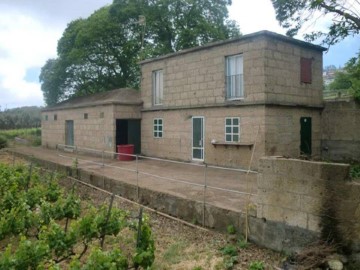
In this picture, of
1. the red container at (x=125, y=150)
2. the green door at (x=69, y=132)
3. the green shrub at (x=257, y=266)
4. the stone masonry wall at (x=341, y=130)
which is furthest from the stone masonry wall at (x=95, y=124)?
the green shrub at (x=257, y=266)

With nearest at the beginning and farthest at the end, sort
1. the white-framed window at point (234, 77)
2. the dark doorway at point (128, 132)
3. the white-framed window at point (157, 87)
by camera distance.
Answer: the white-framed window at point (234, 77)
the white-framed window at point (157, 87)
the dark doorway at point (128, 132)

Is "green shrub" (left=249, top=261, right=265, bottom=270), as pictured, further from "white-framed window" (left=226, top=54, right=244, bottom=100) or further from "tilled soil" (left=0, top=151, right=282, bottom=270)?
"white-framed window" (left=226, top=54, right=244, bottom=100)

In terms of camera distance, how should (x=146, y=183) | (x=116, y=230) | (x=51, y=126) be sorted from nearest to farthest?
1. (x=116, y=230)
2. (x=146, y=183)
3. (x=51, y=126)

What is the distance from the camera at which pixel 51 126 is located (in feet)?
76.4

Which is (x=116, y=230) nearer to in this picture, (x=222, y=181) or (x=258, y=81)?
(x=222, y=181)

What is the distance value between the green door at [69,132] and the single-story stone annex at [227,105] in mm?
→ 3656

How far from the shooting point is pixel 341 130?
13891 mm

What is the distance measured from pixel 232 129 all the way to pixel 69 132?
11.9 metres

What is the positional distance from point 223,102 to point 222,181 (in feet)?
13.0

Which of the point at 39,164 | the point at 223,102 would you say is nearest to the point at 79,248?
the point at 223,102

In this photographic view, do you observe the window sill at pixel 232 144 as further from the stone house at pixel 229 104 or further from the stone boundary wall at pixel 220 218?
the stone boundary wall at pixel 220 218

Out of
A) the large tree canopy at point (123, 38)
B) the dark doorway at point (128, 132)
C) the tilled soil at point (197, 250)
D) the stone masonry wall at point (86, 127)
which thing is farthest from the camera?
the large tree canopy at point (123, 38)

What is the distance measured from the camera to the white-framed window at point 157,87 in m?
16.5

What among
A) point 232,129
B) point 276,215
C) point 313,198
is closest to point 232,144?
point 232,129
